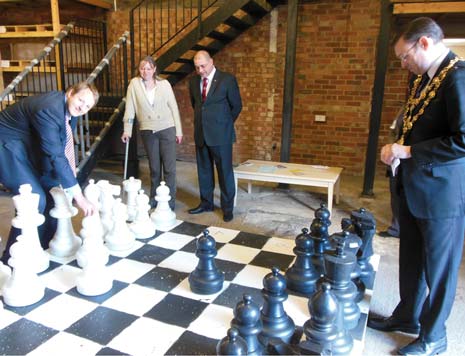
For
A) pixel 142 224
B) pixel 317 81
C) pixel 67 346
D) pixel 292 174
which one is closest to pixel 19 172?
pixel 142 224

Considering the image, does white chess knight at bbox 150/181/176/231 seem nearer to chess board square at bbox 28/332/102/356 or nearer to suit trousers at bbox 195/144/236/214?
chess board square at bbox 28/332/102/356

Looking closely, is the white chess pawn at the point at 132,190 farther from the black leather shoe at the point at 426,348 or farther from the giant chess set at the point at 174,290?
the black leather shoe at the point at 426,348

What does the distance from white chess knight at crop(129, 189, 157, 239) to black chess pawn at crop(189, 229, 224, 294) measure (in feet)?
1.89

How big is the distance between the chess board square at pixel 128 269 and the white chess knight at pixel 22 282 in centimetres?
28

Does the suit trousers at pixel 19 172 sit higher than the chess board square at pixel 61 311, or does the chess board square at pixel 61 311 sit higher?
the suit trousers at pixel 19 172

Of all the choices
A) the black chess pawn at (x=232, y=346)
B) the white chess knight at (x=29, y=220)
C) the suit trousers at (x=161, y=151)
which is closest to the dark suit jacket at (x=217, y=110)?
the suit trousers at (x=161, y=151)

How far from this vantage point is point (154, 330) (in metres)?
1.33

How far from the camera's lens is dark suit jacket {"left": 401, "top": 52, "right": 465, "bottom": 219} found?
1432mm

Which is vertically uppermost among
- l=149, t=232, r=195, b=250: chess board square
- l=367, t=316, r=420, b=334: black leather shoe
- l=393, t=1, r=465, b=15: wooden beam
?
l=393, t=1, r=465, b=15: wooden beam

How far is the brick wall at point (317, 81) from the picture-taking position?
17.5ft

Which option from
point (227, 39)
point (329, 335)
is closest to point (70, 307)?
point (329, 335)

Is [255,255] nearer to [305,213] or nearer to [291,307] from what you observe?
[291,307]

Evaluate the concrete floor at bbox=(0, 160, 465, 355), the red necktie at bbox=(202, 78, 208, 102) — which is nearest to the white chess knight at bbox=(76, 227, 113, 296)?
the concrete floor at bbox=(0, 160, 465, 355)

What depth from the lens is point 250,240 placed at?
7.01 feet
